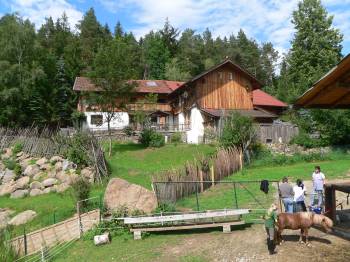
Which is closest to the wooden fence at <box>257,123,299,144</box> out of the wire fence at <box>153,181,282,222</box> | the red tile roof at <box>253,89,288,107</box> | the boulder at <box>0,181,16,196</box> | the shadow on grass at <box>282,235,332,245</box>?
the wire fence at <box>153,181,282,222</box>

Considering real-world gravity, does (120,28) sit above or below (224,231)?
above

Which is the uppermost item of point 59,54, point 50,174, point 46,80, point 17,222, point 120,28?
point 120,28

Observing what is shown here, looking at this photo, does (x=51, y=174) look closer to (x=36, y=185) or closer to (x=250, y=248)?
(x=36, y=185)

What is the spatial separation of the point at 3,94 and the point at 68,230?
1320 inches

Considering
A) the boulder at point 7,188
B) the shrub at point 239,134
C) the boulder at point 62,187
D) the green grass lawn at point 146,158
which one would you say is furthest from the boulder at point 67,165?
Result: the shrub at point 239,134

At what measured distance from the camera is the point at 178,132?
41.3 meters

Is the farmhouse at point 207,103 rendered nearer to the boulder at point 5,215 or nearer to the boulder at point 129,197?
the boulder at point 5,215

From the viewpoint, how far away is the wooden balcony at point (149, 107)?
133 ft

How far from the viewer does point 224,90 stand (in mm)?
44781

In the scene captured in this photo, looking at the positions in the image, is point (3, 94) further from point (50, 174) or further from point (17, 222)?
point (17, 222)

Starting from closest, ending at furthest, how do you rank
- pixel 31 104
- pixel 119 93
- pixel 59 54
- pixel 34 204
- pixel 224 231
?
pixel 224 231 → pixel 34 204 → pixel 119 93 → pixel 31 104 → pixel 59 54

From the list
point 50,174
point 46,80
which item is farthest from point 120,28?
point 50,174

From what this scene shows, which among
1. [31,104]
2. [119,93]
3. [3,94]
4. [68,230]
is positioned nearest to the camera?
[68,230]

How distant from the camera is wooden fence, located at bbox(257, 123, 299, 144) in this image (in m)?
32.8
